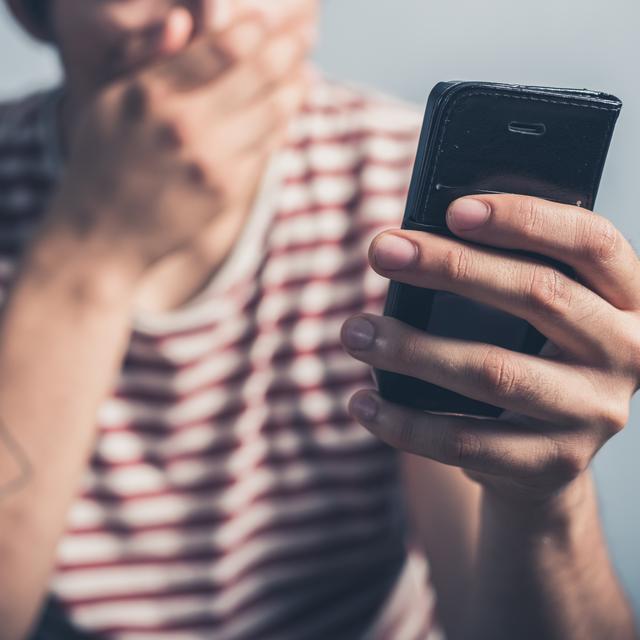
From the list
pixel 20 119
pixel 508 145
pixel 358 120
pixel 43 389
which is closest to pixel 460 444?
pixel 508 145

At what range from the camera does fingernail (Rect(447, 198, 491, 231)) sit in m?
0.31

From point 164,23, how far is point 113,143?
0.40ft

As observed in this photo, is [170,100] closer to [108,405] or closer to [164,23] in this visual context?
[164,23]

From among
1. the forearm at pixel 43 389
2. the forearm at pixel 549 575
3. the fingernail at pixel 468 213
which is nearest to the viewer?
the fingernail at pixel 468 213

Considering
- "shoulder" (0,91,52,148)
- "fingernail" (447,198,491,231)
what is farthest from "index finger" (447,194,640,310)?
"shoulder" (0,91,52,148)

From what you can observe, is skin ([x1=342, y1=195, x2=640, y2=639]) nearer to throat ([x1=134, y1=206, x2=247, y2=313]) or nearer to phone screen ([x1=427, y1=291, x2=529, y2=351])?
phone screen ([x1=427, y1=291, x2=529, y2=351])

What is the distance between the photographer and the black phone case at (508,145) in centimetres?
32

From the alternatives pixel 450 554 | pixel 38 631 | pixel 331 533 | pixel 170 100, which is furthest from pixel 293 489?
pixel 170 100

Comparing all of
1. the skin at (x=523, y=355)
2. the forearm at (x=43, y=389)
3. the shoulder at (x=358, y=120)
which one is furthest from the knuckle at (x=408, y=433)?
the shoulder at (x=358, y=120)

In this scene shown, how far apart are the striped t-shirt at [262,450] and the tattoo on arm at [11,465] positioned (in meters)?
0.11

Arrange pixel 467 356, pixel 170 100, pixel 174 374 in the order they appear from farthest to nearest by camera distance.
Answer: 1. pixel 174 374
2. pixel 170 100
3. pixel 467 356

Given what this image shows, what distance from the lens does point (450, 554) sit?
64 cm

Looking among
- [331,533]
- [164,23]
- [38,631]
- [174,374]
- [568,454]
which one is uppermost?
[164,23]

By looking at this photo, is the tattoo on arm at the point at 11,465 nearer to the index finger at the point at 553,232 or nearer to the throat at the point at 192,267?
the throat at the point at 192,267
